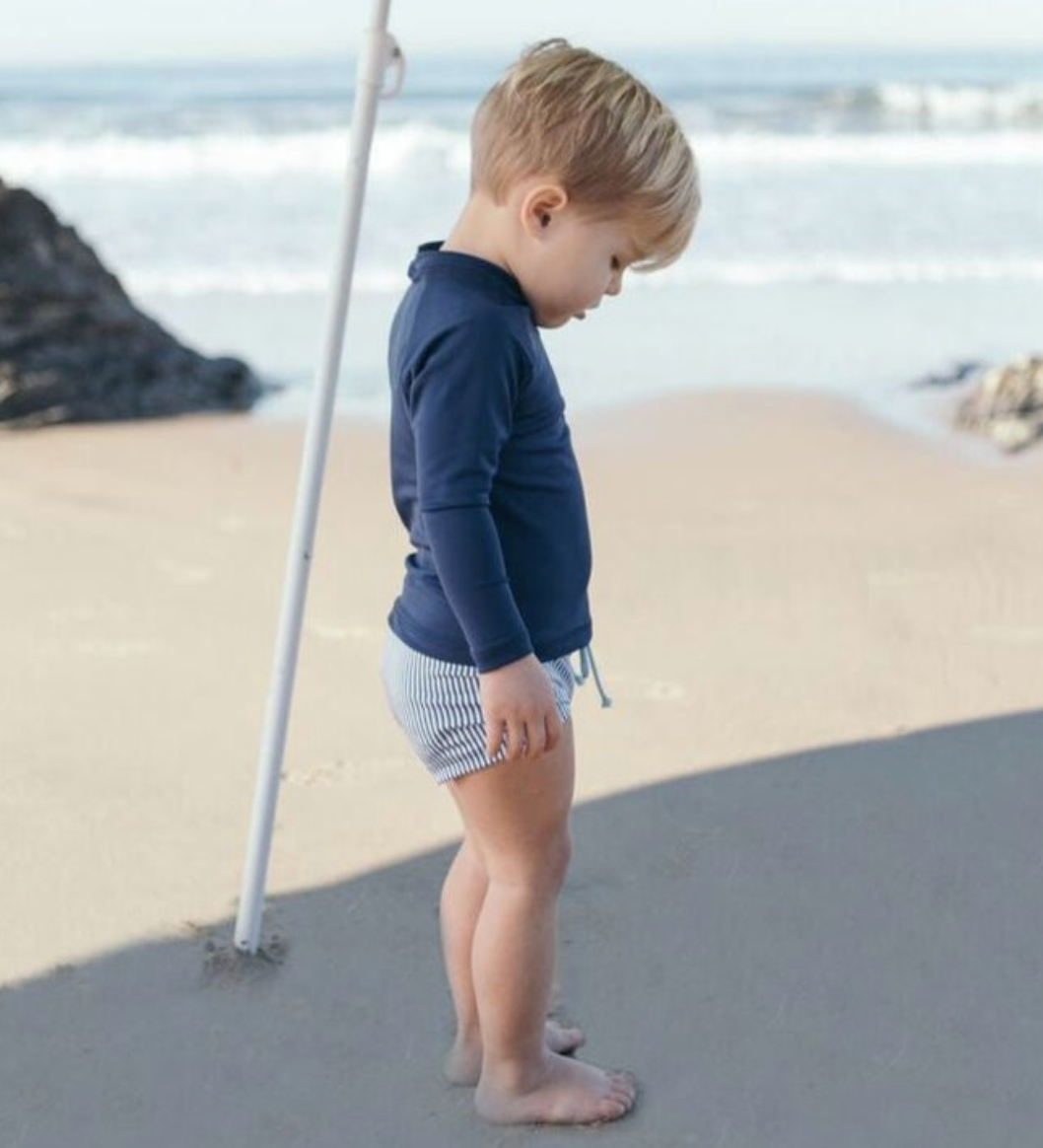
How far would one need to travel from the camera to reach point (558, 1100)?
2.50 metres

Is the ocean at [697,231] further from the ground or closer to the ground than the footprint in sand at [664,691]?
closer to the ground

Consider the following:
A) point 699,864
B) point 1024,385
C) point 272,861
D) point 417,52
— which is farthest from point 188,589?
point 417,52

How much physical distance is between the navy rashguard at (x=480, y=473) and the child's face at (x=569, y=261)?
25 mm

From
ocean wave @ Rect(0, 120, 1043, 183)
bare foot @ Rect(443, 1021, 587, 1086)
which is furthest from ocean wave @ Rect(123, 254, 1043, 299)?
bare foot @ Rect(443, 1021, 587, 1086)

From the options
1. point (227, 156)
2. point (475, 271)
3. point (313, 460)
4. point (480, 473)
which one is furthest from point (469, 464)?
point (227, 156)

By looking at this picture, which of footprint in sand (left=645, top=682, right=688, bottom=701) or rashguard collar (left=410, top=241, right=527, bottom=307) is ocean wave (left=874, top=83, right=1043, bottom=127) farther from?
rashguard collar (left=410, top=241, right=527, bottom=307)

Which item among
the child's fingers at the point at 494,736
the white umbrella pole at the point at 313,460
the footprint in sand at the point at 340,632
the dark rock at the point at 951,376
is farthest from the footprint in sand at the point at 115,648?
the dark rock at the point at 951,376

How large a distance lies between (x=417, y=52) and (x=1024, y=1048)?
159 ft

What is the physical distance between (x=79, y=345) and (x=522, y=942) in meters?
4.85

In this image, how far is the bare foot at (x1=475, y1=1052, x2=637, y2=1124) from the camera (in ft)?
8.19

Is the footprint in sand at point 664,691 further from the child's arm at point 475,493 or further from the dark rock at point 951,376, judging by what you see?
the dark rock at point 951,376

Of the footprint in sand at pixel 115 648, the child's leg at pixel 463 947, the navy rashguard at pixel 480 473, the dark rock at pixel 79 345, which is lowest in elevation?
the dark rock at pixel 79 345

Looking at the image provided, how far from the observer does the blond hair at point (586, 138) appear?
2.16 m

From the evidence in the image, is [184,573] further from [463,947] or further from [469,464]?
[469,464]
